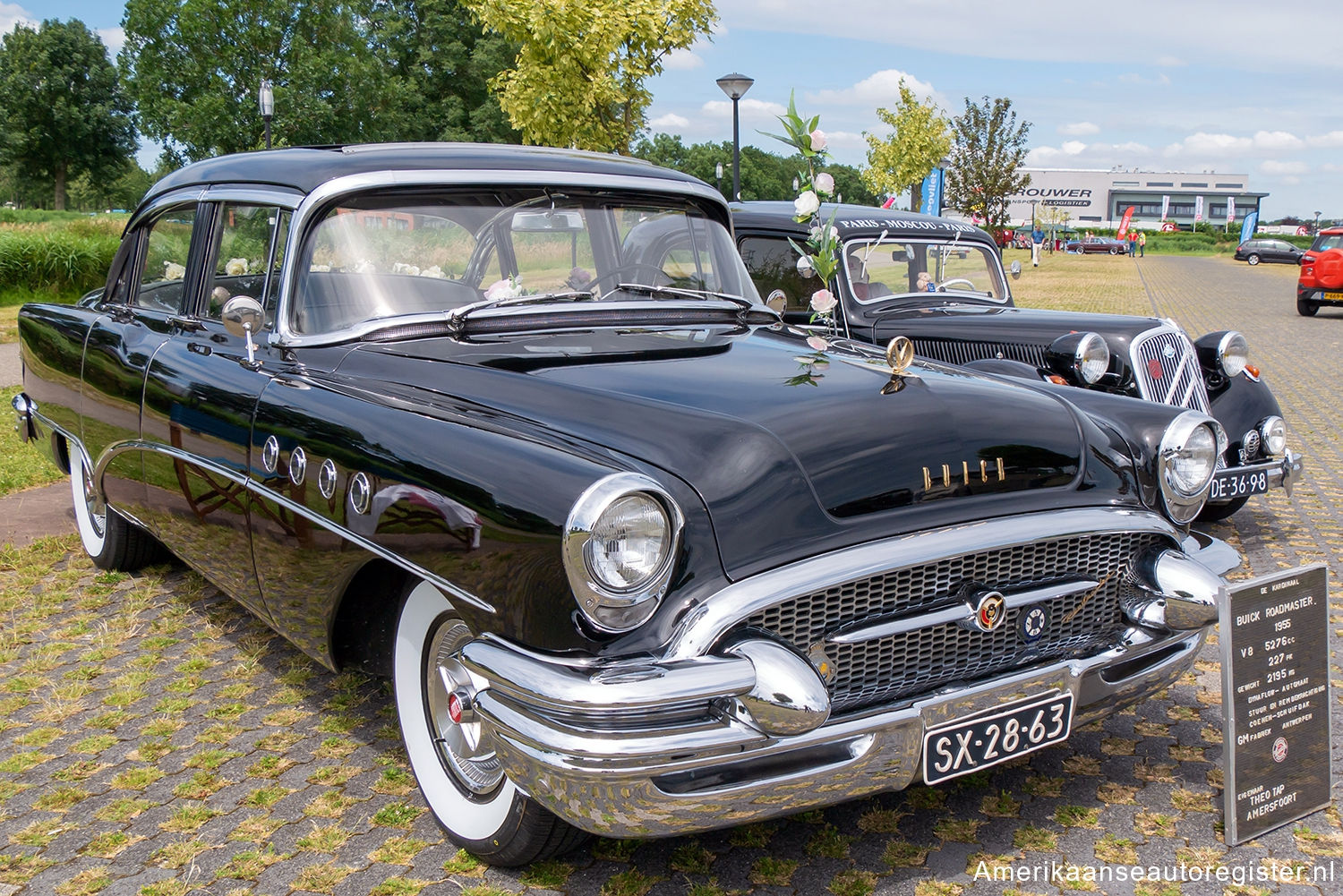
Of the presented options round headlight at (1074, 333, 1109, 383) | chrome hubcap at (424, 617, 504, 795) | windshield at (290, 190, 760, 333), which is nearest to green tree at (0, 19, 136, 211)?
round headlight at (1074, 333, 1109, 383)

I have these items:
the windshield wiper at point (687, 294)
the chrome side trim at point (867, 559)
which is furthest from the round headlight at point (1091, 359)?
the chrome side trim at point (867, 559)

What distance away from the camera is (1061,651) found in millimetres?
2773

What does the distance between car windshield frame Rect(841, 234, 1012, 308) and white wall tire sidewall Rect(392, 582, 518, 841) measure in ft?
15.9

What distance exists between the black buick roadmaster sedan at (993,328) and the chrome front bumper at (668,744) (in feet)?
12.0

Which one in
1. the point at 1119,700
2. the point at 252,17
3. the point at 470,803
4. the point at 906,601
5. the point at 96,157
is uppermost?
the point at 252,17

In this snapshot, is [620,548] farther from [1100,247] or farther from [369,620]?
[1100,247]

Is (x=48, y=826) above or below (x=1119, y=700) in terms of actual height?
below

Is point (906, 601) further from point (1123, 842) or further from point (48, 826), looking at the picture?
point (48, 826)

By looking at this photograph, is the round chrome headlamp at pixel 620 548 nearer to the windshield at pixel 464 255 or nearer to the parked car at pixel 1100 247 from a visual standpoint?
the windshield at pixel 464 255

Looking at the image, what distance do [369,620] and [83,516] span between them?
3111mm

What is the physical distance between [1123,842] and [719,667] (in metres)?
1.47

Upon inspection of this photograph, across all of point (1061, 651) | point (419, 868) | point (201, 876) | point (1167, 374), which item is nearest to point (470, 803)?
point (419, 868)

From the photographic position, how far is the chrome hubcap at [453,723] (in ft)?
8.85

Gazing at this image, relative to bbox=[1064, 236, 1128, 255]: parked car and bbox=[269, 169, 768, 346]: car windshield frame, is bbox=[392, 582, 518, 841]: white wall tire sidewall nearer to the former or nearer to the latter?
bbox=[269, 169, 768, 346]: car windshield frame
